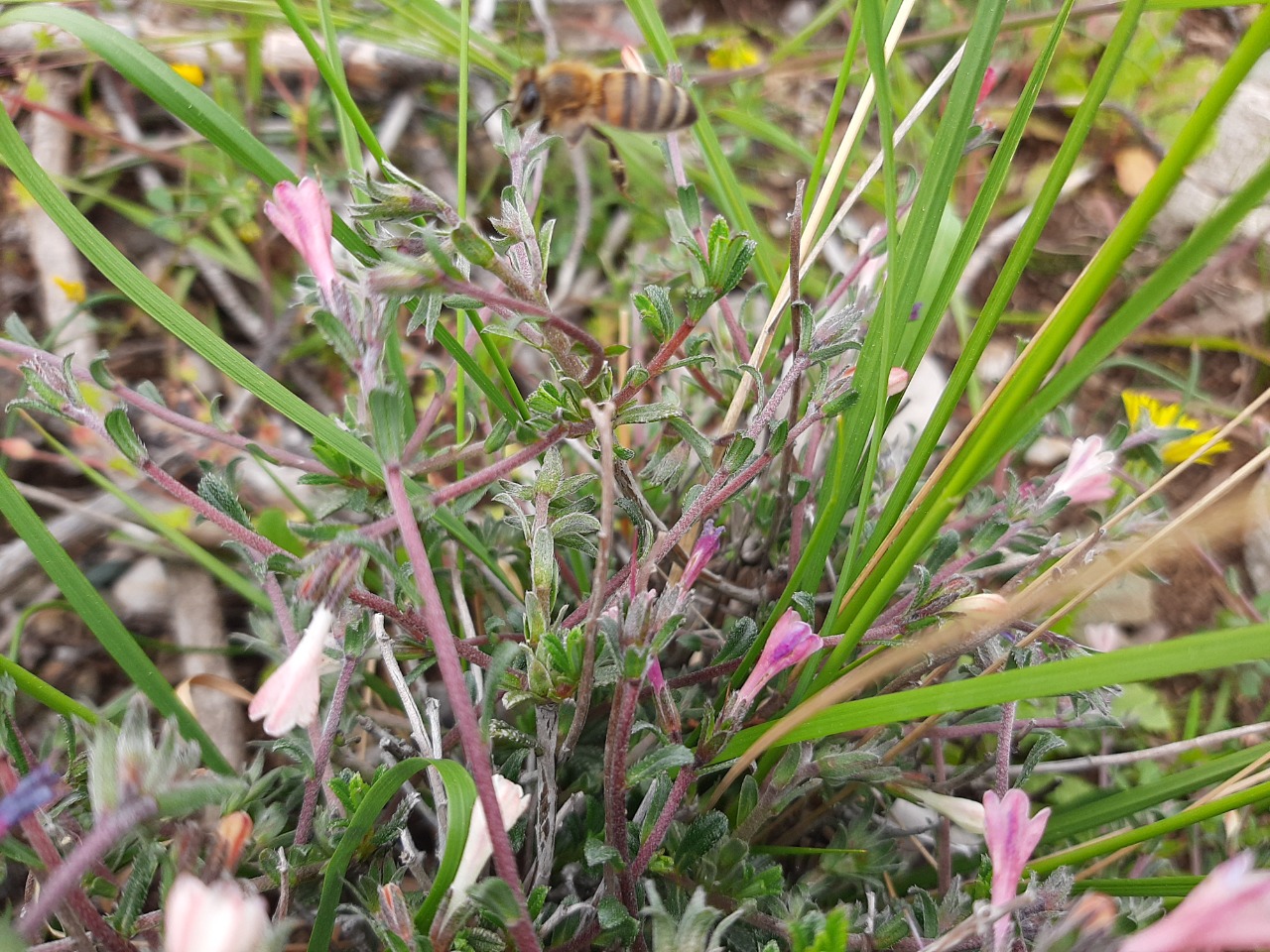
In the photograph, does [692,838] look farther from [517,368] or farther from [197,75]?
[197,75]

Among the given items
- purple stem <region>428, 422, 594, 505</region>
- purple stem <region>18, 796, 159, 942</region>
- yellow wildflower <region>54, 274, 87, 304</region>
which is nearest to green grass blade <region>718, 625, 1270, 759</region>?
purple stem <region>428, 422, 594, 505</region>

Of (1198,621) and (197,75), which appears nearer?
(1198,621)

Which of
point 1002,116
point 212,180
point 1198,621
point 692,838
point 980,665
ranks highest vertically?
point 1002,116

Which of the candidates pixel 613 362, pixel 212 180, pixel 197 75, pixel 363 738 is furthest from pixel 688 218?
pixel 197 75

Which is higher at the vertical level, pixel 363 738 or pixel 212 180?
pixel 212 180

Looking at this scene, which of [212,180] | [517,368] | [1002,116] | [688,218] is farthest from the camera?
[1002,116]

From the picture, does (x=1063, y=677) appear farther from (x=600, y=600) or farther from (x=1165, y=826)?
(x=600, y=600)
